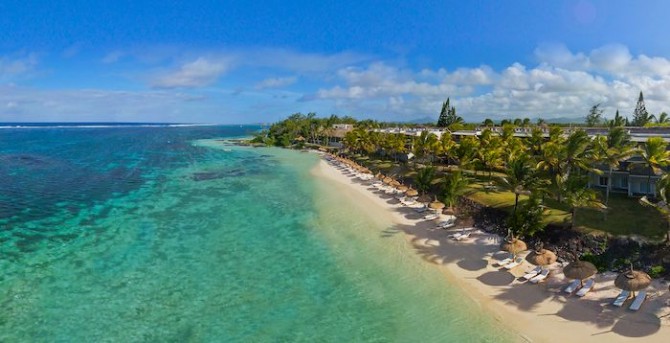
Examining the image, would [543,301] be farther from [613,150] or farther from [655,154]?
[613,150]

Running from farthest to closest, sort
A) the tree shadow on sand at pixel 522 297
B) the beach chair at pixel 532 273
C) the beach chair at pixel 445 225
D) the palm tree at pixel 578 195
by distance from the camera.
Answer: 1. the beach chair at pixel 445 225
2. the palm tree at pixel 578 195
3. the beach chair at pixel 532 273
4. the tree shadow on sand at pixel 522 297

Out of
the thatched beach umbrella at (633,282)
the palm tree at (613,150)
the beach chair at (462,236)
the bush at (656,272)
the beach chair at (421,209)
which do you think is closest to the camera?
the thatched beach umbrella at (633,282)

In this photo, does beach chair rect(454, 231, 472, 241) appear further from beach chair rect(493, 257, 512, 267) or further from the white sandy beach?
beach chair rect(493, 257, 512, 267)

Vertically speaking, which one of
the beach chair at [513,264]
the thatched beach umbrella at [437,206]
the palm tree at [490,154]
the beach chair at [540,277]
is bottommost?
the beach chair at [540,277]

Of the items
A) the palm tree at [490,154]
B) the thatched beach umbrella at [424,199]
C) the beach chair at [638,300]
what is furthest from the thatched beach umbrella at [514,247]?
the palm tree at [490,154]

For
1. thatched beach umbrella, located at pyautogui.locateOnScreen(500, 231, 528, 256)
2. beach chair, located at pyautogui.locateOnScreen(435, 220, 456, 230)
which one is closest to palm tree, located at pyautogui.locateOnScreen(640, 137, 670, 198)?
thatched beach umbrella, located at pyautogui.locateOnScreen(500, 231, 528, 256)

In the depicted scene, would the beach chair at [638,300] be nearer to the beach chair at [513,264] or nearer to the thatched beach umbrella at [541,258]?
the thatched beach umbrella at [541,258]

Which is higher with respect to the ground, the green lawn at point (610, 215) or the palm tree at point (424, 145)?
the palm tree at point (424, 145)

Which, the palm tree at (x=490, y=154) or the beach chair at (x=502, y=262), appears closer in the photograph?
the beach chair at (x=502, y=262)
